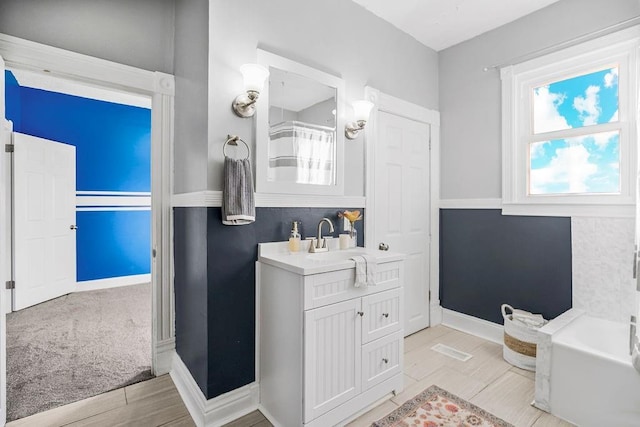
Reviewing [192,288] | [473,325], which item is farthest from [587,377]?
[192,288]

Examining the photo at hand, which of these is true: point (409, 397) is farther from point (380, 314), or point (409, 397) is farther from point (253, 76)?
point (253, 76)

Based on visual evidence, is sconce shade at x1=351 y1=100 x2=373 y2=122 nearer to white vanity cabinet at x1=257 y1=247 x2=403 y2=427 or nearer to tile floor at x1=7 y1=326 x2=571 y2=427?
white vanity cabinet at x1=257 y1=247 x2=403 y2=427


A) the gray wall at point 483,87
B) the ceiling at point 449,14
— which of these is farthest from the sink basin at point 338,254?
the ceiling at point 449,14

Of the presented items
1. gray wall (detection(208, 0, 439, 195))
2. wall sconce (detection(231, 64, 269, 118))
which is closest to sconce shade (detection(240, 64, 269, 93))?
wall sconce (detection(231, 64, 269, 118))

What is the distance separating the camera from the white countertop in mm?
1613

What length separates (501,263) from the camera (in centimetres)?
281

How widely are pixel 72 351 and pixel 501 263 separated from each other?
3.70 metres

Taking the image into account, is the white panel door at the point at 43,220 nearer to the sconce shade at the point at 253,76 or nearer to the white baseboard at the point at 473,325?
the sconce shade at the point at 253,76

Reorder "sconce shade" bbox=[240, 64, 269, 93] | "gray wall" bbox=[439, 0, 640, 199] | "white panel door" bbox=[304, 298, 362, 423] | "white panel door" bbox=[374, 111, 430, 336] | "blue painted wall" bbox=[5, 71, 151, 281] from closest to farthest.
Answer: "white panel door" bbox=[304, 298, 362, 423] < "sconce shade" bbox=[240, 64, 269, 93] < "gray wall" bbox=[439, 0, 640, 199] < "white panel door" bbox=[374, 111, 430, 336] < "blue painted wall" bbox=[5, 71, 151, 281]

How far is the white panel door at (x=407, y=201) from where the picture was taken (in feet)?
8.91

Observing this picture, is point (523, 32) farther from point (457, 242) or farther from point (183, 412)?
point (183, 412)

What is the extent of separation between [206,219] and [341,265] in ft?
2.57

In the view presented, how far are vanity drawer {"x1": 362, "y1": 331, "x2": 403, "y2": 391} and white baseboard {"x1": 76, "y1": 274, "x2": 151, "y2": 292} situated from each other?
14.0ft

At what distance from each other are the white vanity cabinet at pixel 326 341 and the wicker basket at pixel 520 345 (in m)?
1.01
